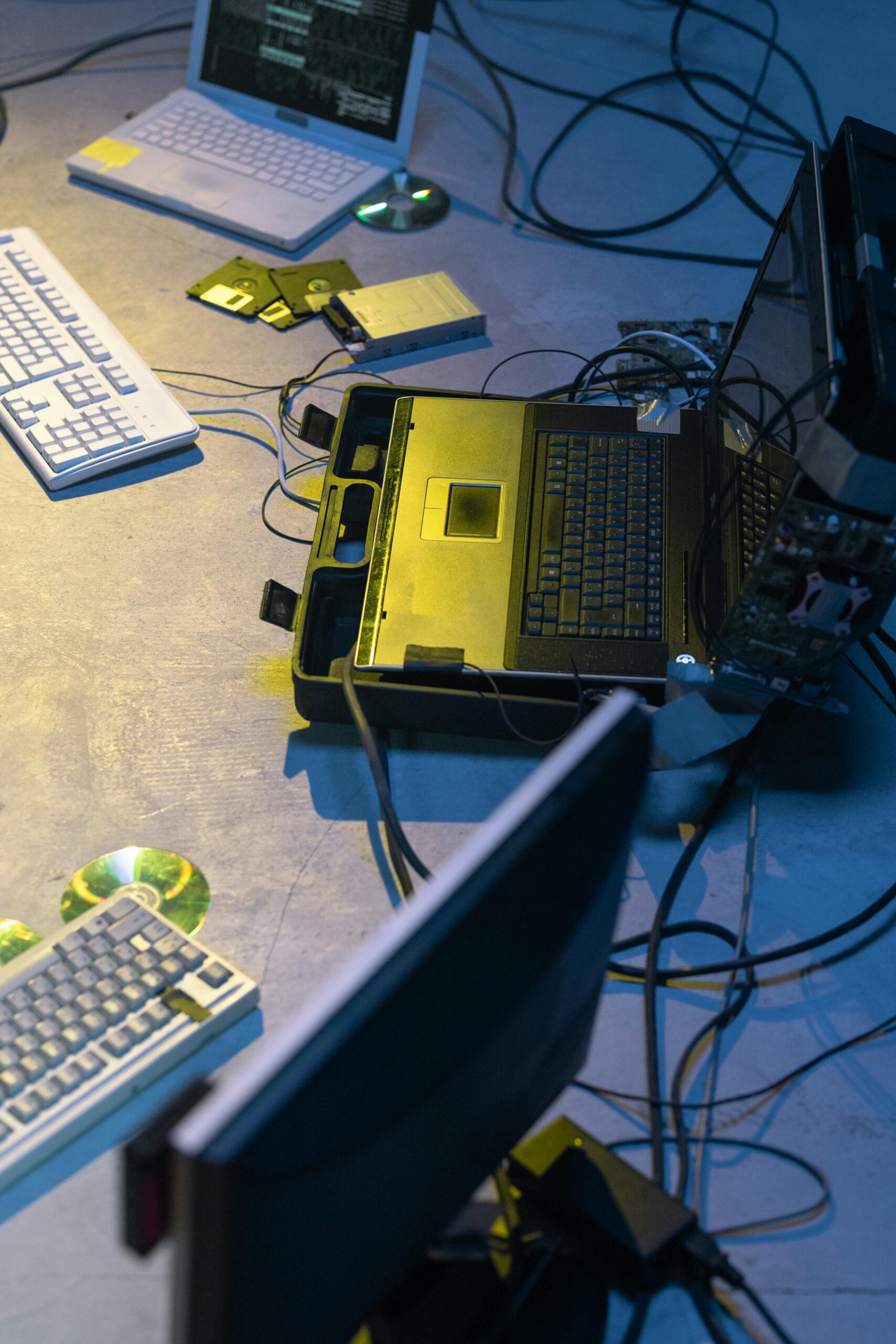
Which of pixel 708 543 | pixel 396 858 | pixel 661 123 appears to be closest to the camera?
pixel 396 858

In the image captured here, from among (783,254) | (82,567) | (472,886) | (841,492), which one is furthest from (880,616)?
(82,567)

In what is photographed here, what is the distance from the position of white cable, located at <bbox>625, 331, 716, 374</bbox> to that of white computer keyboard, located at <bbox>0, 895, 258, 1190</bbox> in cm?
81

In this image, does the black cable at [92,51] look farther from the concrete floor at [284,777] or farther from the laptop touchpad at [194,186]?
the laptop touchpad at [194,186]

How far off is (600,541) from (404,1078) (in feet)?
2.06

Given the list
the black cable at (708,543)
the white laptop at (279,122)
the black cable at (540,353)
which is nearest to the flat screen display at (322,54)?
the white laptop at (279,122)

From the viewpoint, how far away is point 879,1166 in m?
0.70

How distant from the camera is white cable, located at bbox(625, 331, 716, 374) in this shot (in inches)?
48.1

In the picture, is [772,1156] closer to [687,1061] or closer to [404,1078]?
[687,1061]

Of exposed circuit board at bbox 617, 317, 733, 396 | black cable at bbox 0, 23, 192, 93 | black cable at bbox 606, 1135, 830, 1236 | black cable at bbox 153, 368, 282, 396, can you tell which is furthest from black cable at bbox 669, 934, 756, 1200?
black cable at bbox 0, 23, 192, 93

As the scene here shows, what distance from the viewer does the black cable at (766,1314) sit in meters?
0.63

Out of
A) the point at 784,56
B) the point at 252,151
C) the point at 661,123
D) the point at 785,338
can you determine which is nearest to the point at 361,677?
the point at 785,338

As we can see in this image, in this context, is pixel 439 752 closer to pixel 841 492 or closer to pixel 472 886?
pixel 841 492

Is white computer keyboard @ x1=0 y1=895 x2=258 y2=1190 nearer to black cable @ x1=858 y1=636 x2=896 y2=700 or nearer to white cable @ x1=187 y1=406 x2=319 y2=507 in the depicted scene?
white cable @ x1=187 y1=406 x2=319 y2=507

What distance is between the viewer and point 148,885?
812 millimetres
